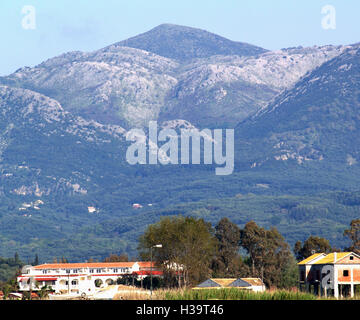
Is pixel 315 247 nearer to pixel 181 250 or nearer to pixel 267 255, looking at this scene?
pixel 267 255

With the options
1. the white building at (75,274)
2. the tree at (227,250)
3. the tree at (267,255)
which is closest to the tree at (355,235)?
the tree at (267,255)

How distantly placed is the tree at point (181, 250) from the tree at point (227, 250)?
28.1 feet

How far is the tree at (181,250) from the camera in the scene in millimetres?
132125

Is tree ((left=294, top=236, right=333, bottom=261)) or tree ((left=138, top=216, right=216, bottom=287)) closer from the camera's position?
tree ((left=138, top=216, right=216, bottom=287))

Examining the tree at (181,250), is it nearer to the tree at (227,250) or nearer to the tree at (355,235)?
the tree at (227,250)

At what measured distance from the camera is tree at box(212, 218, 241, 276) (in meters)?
148

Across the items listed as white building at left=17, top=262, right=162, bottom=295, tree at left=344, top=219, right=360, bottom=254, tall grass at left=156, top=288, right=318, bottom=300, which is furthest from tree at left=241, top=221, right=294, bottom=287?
tall grass at left=156, top=288, right=318, bottom=300

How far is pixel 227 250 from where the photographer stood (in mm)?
154125

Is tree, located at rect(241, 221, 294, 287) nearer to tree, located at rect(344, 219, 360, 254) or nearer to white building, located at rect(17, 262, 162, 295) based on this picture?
tree, located at rect(344, 219, 360, 254)

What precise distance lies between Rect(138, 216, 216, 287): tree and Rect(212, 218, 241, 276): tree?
856 cm

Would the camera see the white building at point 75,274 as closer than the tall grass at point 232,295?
No

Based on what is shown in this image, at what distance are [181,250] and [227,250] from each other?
19.9 meters
